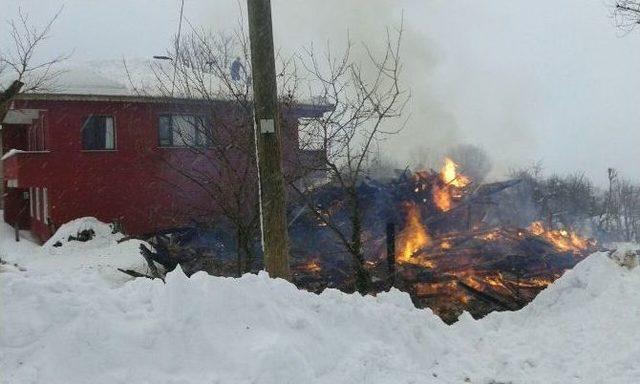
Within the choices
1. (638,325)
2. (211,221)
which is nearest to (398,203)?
(211,221)

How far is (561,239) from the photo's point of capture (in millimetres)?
14203

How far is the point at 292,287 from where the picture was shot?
212 inches

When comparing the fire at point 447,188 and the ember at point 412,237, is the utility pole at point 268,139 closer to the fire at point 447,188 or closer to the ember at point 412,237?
the ember at point 412,237

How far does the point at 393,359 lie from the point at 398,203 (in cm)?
945

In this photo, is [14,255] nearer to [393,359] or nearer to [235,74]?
[235,74]

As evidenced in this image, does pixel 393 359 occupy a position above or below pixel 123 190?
below

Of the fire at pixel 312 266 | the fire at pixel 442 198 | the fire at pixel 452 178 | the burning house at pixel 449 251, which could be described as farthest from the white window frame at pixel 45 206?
the fire at pixel 452 178

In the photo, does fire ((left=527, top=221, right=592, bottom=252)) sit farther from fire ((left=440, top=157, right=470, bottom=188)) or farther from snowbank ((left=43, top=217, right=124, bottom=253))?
snowbank ((left=43, top=217, right=124, bottom=253))

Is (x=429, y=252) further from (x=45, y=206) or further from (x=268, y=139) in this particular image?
(x=45, y=206)

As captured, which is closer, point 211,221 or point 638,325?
point 638,325

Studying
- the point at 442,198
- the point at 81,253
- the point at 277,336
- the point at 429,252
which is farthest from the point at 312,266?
the point at 81,253

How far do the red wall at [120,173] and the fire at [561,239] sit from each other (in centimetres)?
1037

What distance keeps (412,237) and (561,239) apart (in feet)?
13.5

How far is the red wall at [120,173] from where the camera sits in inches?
748
